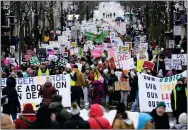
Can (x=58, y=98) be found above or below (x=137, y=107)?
above

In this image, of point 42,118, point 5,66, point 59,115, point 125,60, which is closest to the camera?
point 42,118

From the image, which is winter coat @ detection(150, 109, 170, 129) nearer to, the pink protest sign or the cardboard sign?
the cardboard sign

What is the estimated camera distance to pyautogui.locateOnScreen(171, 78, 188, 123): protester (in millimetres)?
16234

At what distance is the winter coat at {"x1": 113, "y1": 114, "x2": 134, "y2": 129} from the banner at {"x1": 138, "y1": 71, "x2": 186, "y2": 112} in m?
6.58

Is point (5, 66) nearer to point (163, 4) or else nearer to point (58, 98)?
point (58, 98)

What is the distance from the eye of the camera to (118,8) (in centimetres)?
14875

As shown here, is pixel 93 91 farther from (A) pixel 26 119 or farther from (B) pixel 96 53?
(B) pixel 96 53

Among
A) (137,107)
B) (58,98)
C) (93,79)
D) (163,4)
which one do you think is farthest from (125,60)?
(163,4)

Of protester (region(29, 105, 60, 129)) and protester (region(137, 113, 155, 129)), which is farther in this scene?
protester (region(137, 113, 155, 129))

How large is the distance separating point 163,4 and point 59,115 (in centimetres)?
3442

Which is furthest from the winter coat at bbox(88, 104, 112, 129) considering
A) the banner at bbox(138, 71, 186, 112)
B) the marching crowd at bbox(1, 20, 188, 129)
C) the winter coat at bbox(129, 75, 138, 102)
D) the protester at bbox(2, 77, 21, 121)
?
the winter coat at bbox(129, 75, 138, 102)

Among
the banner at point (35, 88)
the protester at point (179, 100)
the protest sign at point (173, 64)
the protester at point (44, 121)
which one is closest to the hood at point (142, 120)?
the protester at point (44, 121)

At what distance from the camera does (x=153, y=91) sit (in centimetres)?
1878

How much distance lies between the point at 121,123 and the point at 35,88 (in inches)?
331
